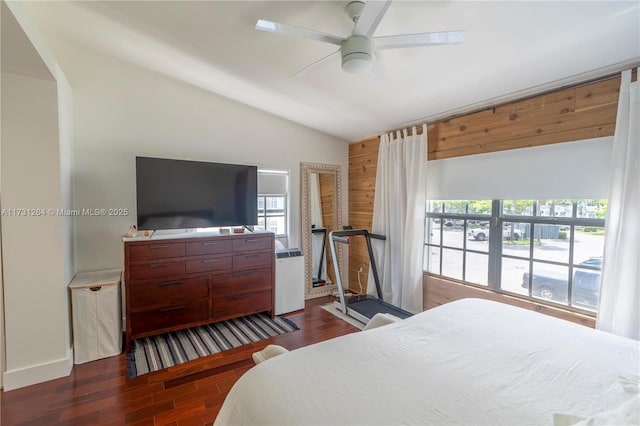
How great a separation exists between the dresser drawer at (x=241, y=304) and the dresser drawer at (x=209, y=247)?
0.52 meters

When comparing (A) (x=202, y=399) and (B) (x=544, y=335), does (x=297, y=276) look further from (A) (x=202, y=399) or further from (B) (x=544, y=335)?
(B) (x=544, y=335)

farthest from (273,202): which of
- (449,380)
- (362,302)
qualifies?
(449,380)

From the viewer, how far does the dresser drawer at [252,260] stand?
3.16m

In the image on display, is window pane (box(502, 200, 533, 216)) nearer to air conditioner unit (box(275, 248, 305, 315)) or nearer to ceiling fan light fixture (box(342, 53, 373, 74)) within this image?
ceiling fan light fixture (box(342, 53, 373, 74))

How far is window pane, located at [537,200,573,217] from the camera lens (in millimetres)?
2303

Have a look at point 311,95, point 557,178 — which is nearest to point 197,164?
point 311,95

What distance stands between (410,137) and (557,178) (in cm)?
148

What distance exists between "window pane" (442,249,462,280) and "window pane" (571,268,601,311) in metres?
0.96

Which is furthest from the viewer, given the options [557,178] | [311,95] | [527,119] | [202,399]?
[311,95]

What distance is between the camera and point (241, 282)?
3197 mm

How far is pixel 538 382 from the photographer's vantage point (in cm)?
111

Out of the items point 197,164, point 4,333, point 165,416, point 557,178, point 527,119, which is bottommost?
point 165,416

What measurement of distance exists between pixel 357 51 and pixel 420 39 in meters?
0.34

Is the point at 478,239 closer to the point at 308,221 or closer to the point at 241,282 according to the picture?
the point at 308,221
